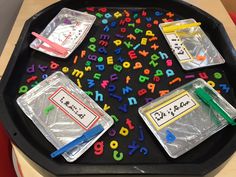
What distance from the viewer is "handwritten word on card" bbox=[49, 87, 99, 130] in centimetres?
52

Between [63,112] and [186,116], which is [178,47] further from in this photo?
[63,112]

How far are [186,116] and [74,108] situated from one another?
0.22 m

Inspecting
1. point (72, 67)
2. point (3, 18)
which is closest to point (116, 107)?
point (72, 67)

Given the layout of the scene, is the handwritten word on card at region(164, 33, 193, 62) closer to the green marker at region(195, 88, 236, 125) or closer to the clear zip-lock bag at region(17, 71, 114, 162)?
the green marker at region(195, 88, 236, 125)

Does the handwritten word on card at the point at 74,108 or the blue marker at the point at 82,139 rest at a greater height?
the handwritten word on card at the point at 74,108

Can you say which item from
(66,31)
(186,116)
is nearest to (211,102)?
(186,116)

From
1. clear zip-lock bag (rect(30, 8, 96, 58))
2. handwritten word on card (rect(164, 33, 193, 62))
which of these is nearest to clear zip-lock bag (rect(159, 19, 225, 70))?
handwritten word on card (rect(164, 33, 193, 62))

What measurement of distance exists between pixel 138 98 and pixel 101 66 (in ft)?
0.39

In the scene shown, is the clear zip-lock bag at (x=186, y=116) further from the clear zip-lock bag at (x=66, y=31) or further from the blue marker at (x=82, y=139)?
the clear zip-lock bag at (x=66, y=31)

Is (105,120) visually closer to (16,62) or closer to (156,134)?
(156,134)

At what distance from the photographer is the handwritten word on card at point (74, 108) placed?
0.52 meters

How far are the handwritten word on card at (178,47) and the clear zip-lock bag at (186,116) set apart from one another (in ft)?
0.27

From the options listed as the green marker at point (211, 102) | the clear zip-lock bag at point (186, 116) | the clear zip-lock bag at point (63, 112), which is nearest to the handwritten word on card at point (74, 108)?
the clear zip-lock bag at point (63, 112)

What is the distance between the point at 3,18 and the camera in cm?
72
